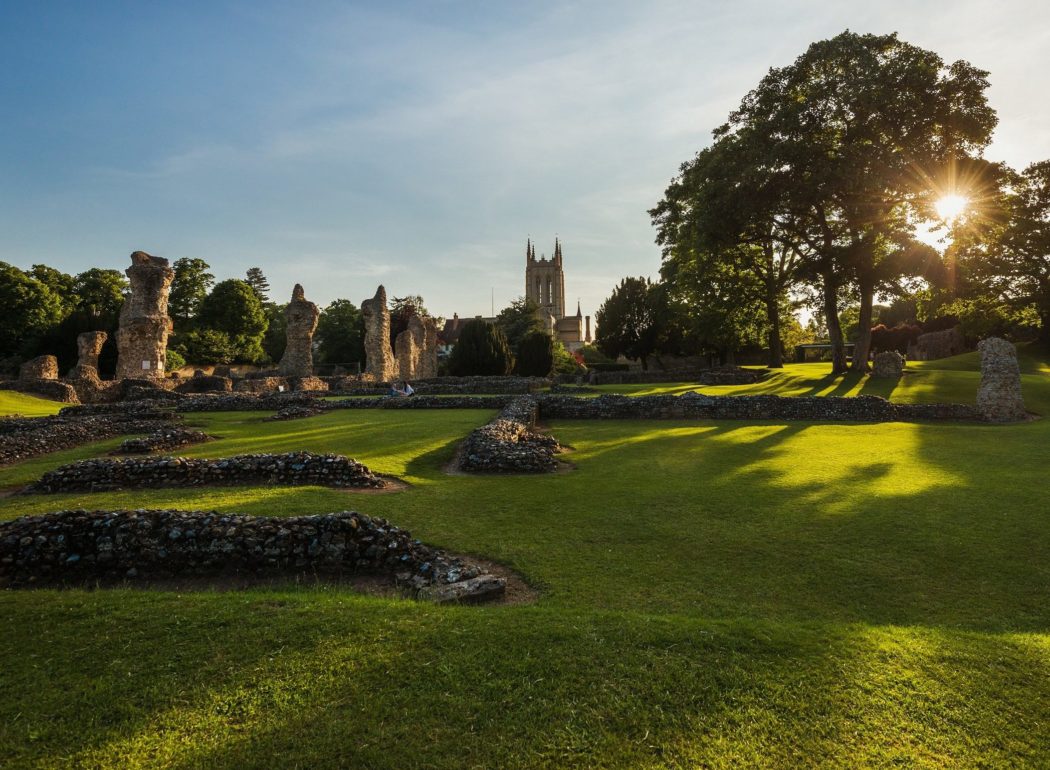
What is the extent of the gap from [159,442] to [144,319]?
75.1 feet

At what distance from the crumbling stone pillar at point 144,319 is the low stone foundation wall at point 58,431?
16331 mm

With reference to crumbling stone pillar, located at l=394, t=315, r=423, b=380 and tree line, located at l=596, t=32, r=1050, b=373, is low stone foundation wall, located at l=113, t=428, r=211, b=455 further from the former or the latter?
crumbling stone pillar, located at l=394, t=315, r=423, b=380

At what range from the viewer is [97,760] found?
312cm

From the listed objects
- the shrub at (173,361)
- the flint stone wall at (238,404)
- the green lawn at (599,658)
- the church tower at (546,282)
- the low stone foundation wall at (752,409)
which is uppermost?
the church tower at (546,282)

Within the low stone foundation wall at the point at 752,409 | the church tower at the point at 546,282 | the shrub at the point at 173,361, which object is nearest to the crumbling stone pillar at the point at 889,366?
the low stone foundation wall at the point at 752,409

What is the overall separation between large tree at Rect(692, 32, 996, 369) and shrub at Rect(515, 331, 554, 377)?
26706 mm

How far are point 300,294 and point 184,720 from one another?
39305 millimetres

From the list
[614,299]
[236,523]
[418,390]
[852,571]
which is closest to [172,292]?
[418,390]

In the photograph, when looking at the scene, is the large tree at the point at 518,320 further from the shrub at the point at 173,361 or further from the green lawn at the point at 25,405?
the green lawn at the point at 25,405

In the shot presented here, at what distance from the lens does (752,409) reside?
70.8 feet

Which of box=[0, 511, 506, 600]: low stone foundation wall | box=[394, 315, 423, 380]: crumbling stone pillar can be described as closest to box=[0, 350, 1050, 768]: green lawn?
box=[0, 511, 506, 600]: low stone foundation wall

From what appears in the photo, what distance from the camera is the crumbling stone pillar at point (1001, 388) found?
19.7 metres

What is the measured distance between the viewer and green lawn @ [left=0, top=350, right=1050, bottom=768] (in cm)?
324

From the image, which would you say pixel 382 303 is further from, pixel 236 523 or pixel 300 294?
pixel 236 523
